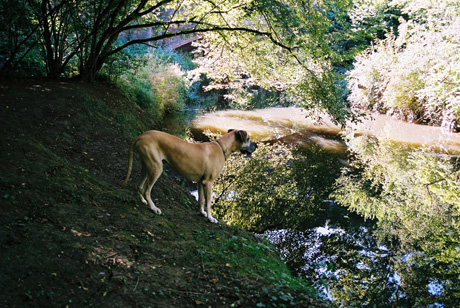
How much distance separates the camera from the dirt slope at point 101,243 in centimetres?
313

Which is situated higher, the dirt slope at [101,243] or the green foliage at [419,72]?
the green foliage at [419,72]

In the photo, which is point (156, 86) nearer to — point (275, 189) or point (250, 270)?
point (275, 189)

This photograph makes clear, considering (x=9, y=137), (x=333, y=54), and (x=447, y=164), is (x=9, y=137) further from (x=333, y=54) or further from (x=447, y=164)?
(x=447, y=164)

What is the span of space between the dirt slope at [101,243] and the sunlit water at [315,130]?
13298mm

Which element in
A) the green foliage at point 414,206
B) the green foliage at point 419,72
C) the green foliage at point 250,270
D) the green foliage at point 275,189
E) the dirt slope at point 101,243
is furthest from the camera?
the green foliage at point 419,72

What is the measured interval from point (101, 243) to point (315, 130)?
22.5 metres

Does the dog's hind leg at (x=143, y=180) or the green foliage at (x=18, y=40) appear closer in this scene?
the dog's hind leg at (x=143, y=180)

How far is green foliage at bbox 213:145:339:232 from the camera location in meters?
9.54

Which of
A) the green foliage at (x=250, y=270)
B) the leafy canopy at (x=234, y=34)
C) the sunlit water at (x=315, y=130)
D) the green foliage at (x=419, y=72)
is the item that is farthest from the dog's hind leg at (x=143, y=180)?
the green foliage at (x=419, y=72)

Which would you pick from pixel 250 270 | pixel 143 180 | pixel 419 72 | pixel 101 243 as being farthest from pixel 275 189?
pixel 419 72

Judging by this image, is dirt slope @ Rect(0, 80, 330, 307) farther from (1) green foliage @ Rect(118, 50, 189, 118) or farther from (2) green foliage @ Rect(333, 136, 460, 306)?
(1) green foliage @ Rect(118, 50, 189, 118)

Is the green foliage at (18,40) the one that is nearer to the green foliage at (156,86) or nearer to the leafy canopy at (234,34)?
the leafy canopy at (234,34)

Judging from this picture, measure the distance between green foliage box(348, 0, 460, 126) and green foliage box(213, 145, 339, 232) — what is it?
10.2 meters

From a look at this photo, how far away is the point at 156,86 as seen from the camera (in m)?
20.0
